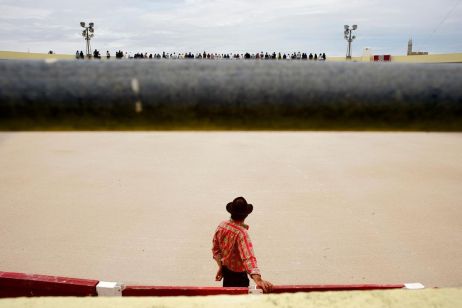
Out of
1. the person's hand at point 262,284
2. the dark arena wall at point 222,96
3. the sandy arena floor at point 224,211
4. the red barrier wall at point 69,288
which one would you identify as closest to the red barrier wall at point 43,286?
the red barrier wall at point 69,288

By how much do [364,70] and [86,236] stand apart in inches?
451

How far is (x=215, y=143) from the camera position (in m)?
24.5

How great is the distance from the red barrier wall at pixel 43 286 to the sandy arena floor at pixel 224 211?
3508mm

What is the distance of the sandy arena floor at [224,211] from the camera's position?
369 inches

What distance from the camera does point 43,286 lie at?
206 inches

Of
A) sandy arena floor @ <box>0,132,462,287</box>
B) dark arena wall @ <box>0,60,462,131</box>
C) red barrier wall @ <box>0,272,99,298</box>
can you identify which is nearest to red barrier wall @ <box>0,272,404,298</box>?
red barrier wall @ <box>0,272,99,298</box>

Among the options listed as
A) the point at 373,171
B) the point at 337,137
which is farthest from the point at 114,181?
the point at 337,137

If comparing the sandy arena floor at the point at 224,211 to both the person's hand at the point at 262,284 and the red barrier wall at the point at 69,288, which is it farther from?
the person's hand at the point at 262,284

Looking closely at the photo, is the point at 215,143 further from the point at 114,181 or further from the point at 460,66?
the point at 460,66

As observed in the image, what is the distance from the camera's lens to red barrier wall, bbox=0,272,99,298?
520 cm

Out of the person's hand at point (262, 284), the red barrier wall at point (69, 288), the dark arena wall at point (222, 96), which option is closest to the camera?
the dark arena wall at point (222, 96)

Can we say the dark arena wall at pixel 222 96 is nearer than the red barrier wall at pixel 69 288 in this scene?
Yes

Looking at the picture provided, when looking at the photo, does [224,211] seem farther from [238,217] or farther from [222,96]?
[222,96]

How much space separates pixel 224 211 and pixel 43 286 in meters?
8.20
